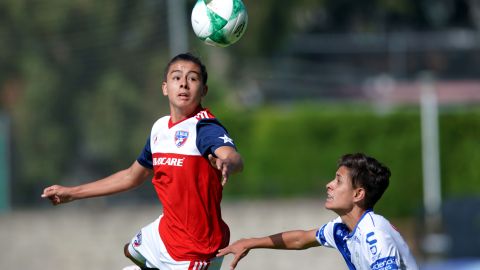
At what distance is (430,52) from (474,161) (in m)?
19.7

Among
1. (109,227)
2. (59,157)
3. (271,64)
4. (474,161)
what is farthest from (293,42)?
(109,227)

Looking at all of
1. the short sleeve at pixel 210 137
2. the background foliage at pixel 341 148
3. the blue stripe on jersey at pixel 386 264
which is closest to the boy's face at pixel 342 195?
the blue stripe on jersey at pixel 386 264

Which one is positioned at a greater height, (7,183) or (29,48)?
(29,48)

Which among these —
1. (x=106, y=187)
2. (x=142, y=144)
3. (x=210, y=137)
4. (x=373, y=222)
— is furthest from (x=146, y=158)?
(x=142, y=144)

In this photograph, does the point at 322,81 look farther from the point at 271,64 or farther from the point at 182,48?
the point at 182,48

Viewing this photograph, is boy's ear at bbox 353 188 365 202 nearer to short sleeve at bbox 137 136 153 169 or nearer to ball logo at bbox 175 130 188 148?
ball logo at bbox 175 130 188 148

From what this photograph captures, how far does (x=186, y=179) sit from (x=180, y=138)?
0.88 ft

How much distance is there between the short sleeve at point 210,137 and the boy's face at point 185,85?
180 mm

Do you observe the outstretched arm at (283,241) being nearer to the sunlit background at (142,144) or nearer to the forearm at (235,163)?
the forearm at (235,163)

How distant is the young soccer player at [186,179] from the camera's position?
Result: 6621 millimetres

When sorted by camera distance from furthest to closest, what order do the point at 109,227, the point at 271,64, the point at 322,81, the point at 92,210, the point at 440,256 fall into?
the point at 271,64, the point at 322,81, the point at 92,210, the point at 109,227, the point at 440,256

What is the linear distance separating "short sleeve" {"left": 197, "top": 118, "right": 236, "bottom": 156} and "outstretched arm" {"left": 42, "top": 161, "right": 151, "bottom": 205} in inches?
31.9

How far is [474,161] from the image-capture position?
27562 mm

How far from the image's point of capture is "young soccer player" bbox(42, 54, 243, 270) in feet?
21.7
